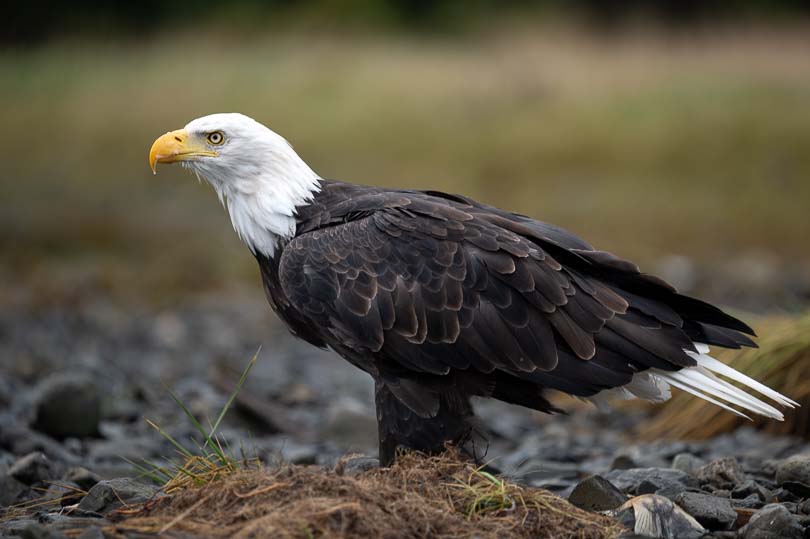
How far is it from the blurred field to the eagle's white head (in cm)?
841

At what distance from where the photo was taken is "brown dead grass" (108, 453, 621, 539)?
12.6ft

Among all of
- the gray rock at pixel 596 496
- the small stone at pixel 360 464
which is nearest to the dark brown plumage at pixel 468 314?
the small stone at pixel 360 464

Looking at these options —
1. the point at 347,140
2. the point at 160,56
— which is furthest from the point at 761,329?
the point at 160,56

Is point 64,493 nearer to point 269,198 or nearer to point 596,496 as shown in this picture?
point 269,198

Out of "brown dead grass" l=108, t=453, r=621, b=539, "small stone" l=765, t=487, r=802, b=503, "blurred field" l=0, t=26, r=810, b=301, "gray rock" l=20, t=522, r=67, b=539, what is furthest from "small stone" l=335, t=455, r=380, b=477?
"blurred field" l=0, t=26, r=810, b=301

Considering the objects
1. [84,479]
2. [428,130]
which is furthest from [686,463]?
[428,130]

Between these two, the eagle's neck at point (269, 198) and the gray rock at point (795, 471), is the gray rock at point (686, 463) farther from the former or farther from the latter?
the eagle's neck at point (269, 198)

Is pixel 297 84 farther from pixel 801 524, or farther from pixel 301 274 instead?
pixel 801 524

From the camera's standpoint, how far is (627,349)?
16.0 ft

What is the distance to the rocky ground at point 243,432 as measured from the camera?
14.8 feet

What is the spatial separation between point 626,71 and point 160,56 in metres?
9.22

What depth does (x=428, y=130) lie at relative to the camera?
61.3ft

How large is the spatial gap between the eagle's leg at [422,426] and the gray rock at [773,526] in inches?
53.2

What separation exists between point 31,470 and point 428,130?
1396cm
